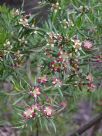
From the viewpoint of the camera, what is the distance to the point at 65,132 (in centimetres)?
357

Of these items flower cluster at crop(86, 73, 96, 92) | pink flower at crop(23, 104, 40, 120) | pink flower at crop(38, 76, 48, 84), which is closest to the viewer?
pink flower at crop(23, 104, 40, 120)

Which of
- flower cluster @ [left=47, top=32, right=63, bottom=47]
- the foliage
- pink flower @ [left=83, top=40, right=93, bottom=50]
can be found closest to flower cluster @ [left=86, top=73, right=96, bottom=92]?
the foliage

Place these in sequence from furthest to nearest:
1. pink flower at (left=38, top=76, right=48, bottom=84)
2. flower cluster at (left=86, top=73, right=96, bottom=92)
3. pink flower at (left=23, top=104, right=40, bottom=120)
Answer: flower cluster at (left=86, top=73, right=96, bottom=92)
pink flower at (left=38, top=76, right=48, bottom=84)
pink flower at (left=23, top=104, right=40, bottom=120)

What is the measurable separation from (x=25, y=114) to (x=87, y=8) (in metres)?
0.53

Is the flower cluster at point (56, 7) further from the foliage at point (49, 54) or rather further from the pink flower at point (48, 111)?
the pink flower at point (48, 111)

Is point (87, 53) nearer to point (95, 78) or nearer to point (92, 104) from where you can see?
point (95, 78)

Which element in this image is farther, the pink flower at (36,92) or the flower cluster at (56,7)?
the flower cluster at (56,7)

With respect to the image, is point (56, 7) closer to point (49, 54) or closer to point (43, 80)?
point (49, 54)

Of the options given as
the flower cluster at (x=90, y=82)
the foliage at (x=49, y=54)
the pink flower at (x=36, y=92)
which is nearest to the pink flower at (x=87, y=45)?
the foliage at (x=49, y=54)

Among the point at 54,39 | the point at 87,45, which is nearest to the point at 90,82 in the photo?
the point at 87,45

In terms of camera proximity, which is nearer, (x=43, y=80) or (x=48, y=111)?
(x=48, y=111)

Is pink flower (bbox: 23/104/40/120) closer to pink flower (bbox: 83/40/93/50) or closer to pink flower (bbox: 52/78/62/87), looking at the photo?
pink flower (bbox: 52/78/62/87)

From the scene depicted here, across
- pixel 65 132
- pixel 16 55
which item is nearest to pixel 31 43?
pixel 16 55

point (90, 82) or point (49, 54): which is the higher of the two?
point (49, 54)
